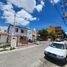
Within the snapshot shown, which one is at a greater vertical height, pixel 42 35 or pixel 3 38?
pixel 42 35

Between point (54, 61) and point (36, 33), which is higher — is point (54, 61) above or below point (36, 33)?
below

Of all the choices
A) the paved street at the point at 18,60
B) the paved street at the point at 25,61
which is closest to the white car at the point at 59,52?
the paved street at the point at 25,61

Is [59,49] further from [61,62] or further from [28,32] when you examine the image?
[28,32]

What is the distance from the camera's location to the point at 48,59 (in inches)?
507

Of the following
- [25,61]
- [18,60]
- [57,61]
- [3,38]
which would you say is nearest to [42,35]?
[3,38]

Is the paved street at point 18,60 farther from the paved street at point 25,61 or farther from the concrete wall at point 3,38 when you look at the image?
the concrete wall at point 3,38

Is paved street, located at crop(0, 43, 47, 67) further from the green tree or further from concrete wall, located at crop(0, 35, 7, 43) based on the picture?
the green tree

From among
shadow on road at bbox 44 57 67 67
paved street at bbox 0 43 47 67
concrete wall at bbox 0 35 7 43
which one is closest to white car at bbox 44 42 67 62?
shadow on road at bbox 44 57 67 67

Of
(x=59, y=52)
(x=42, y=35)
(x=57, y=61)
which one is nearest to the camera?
(x=59, y=52)

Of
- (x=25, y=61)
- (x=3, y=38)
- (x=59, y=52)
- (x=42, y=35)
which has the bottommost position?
(x=25, y=61)

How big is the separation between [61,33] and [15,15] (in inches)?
3219

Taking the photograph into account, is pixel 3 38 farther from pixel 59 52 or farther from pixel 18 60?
pixel 59 52

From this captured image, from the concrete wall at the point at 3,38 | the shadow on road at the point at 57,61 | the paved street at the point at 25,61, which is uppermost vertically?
the concrete wall at the point at 3,38

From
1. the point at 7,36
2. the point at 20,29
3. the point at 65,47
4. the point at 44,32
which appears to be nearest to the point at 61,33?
the point at 44,32
